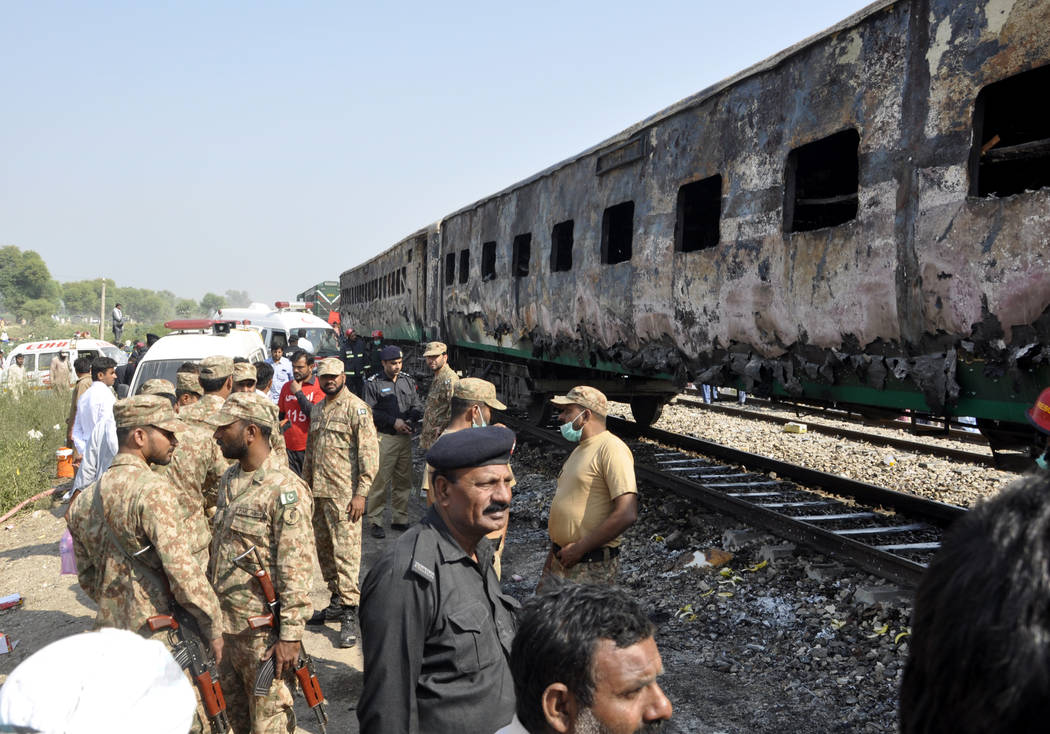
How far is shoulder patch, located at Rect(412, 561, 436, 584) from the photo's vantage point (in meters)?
2.22

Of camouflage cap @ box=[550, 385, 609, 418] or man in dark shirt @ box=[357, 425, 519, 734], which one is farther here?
camouflage cap @ box=[550, 385, 609, 418]

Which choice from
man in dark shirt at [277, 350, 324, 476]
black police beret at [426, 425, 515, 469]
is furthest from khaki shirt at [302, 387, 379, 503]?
black police beret at [426, 425, 515, 469]

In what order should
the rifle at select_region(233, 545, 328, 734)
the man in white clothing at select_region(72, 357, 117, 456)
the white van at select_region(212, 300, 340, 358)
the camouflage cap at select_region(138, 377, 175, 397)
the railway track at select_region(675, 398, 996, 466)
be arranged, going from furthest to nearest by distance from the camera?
the white van at select_region(212, 300, 340, 358) → the railway track at select_region(675, 398, 996, 466) → the man in white clothing at select_region(72, 357, 117, 456) → the camouflage cap at select_region(138, 377, 175, 397) → the rifle at select_region(233, 545, 328, 734)

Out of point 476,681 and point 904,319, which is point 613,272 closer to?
point 904,319

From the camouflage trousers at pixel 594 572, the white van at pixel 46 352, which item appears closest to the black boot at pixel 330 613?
the camouflage trousers at pixel 594 572

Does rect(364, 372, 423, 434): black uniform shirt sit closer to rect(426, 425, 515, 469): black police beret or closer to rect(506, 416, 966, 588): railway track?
rect(506, 416, 966, 588): railway track

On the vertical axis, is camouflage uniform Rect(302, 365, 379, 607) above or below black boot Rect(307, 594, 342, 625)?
above

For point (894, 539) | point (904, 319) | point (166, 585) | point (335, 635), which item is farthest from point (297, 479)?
point (894, 539)

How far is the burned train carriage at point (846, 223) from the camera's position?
14.5 ft

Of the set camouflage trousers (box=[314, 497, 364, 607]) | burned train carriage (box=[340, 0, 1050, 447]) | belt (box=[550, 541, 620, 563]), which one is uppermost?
burned train carriage (box=[340, 0, 1050, 447])

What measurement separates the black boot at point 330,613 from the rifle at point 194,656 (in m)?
2.33

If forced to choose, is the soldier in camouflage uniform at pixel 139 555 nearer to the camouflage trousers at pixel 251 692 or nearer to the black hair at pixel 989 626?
the camouflage trousers at pixel 251 692

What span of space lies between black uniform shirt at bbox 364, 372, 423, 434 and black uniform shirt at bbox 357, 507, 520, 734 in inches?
228

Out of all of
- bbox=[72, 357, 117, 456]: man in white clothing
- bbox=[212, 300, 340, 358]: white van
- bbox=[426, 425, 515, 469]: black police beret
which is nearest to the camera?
bbox=[426, 425, 515, 469]: black police beret
